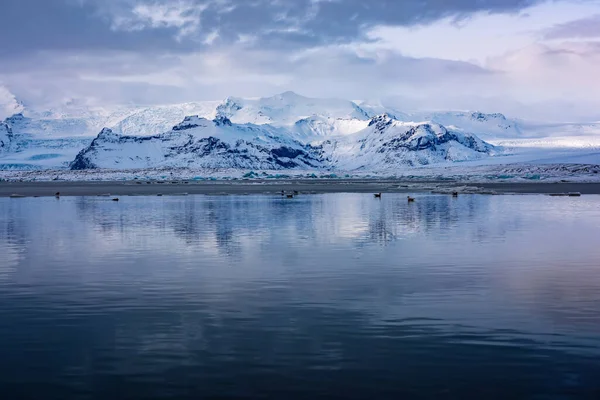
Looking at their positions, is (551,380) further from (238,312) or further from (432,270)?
(432,270)

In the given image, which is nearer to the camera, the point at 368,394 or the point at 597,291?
the point at 368,394

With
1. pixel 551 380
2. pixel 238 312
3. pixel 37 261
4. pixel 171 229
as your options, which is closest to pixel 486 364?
pixel 551 380

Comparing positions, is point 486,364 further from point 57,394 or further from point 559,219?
point 559,219

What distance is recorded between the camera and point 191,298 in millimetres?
23953

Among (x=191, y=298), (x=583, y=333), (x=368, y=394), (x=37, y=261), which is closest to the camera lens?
(x=368, y=394)

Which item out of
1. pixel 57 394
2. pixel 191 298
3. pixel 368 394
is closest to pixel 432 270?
pixel 191 298

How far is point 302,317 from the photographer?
20.9 m

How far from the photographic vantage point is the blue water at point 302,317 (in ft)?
49.8

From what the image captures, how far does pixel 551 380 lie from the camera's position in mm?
15125

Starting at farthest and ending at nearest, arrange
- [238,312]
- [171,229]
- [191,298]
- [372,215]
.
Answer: [372,215] < [171,229] < [191,298] < [238,312]

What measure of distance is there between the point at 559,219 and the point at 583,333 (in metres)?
38.1

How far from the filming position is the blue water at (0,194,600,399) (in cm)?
1518

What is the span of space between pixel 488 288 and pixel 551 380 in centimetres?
1023

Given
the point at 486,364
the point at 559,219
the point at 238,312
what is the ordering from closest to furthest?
the point at 486,364 → the point at 238,312 → the point at 559,219
